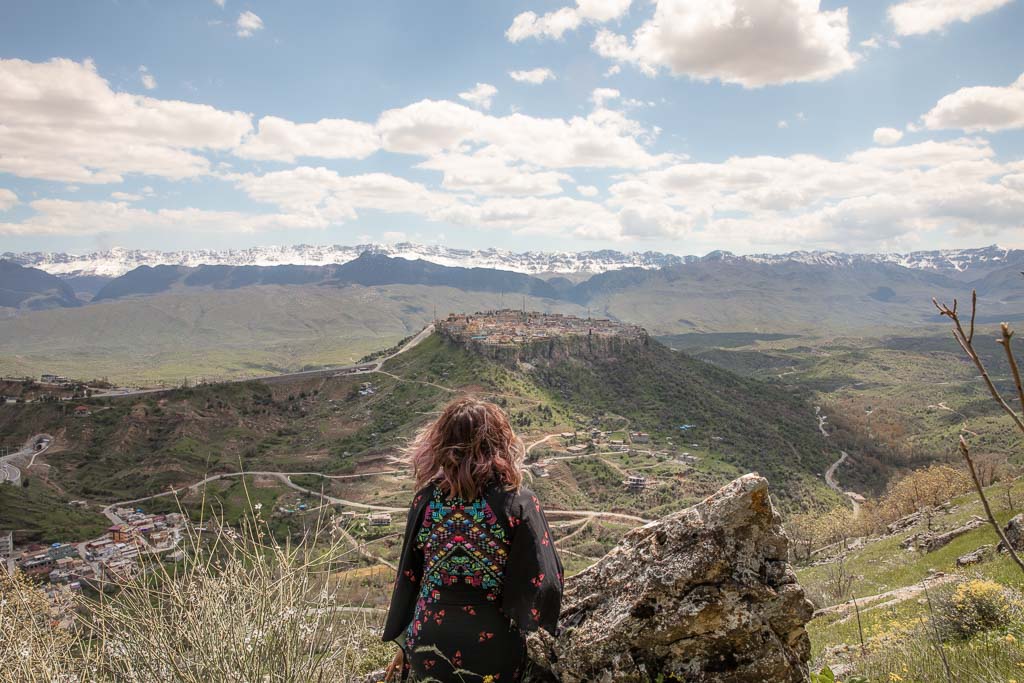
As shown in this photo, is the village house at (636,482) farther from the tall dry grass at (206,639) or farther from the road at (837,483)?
the tall dry grass at (206,639)

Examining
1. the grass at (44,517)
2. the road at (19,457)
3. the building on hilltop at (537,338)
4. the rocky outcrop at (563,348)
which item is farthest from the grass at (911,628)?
the building on hilltop at (537,338)

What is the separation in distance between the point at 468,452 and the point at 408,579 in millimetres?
1154

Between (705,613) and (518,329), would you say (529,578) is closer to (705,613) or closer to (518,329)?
(705,613)

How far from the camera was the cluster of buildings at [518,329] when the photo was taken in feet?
371

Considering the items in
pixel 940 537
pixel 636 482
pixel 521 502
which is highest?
pixel 521 502

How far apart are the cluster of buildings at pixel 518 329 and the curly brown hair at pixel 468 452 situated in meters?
104

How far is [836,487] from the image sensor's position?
6906 centimetres

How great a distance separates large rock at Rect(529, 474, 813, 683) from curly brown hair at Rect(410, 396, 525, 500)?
1.54m

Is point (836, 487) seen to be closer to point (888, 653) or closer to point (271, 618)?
point (888, 653)

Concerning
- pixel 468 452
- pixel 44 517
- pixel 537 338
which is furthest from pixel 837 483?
pixel 44 517

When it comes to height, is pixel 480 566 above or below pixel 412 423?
above

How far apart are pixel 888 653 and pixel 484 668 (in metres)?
4.19

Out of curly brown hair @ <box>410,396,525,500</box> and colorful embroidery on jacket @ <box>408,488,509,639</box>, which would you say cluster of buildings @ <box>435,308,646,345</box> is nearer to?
curly brown hair @ <box>410,396,525,500</box>

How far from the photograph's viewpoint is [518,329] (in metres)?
126
